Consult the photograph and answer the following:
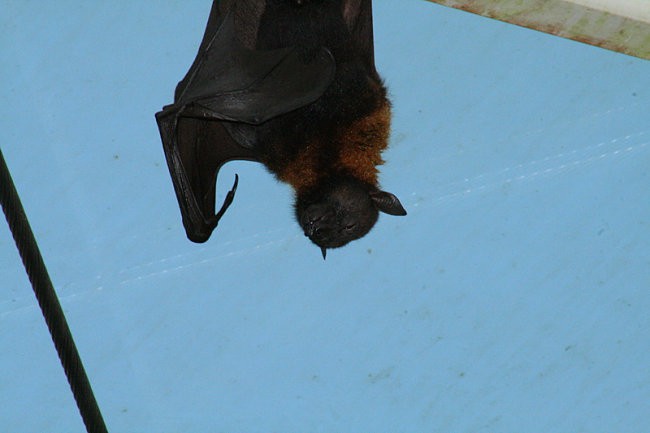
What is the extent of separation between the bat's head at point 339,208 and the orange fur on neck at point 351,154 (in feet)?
0.20

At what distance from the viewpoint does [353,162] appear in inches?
191

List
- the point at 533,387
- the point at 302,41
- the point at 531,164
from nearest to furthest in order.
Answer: the point at 302,41, the point at 531,164, the point at 533,387

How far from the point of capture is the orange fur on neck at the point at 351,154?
15.6 feet

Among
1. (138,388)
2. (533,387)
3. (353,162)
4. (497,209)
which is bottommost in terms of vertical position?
(533,387)

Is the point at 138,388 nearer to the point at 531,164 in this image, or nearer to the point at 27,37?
the point at 27,37

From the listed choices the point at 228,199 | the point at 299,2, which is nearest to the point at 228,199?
the point at 228,199

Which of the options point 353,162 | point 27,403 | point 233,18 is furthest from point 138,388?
point 233,18

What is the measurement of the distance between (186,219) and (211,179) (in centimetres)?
34

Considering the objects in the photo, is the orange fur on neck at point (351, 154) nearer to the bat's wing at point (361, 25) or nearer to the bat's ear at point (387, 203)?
the bat's ear at point (387, 203)

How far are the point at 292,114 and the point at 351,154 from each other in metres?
0.35

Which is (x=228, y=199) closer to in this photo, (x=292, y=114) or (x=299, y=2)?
(x=292, y=114)

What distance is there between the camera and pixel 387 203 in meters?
4.74

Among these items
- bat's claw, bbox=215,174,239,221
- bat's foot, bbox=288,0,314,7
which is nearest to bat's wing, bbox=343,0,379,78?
bat's foot, bbox=288,0,314,7

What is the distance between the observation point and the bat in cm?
443
